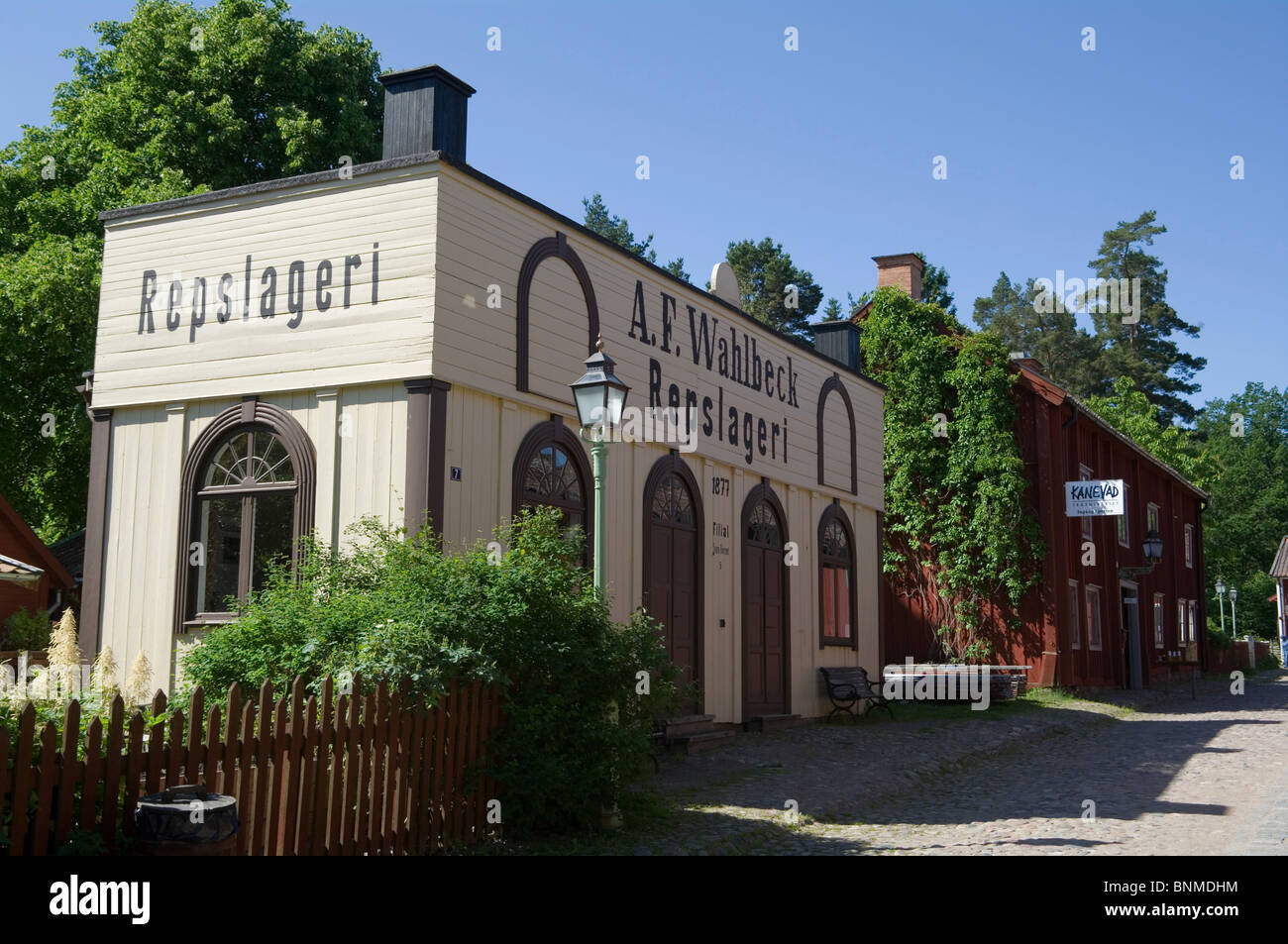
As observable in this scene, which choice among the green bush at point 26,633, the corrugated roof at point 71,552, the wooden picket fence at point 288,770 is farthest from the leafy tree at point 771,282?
the wooden picket fence at point 288,770

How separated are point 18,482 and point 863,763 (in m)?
20.3

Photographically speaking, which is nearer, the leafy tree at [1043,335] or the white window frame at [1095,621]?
the white window frame at [1095,621]

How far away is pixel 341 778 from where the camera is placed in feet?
24.1

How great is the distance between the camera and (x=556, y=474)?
13.1 metres

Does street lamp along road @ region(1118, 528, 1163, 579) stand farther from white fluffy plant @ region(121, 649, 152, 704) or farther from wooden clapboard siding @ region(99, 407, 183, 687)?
white fluffy plant @ region(121, 649, 152, 704)

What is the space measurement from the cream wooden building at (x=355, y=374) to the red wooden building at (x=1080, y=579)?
1100cm

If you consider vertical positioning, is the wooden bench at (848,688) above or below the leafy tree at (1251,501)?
below

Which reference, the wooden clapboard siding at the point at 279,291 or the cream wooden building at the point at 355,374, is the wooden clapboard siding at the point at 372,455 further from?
the wooden clapboard siding at the point at 279,291

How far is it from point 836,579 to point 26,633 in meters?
12.4

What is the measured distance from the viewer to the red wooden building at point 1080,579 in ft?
85.0

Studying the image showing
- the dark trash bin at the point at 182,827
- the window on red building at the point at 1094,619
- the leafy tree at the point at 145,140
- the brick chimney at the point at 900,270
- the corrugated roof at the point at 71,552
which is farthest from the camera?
the brick chimney at the point at 900,270

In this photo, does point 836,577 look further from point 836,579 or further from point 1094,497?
point 1094,497
